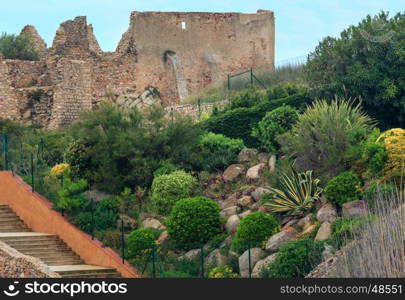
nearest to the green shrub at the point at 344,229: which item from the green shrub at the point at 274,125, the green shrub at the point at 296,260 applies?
the green shrub at the point at 296,260

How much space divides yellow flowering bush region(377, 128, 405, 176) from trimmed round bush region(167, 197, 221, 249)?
471 cm

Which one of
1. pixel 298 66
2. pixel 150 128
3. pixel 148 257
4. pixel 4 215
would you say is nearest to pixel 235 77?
pixel 298 66

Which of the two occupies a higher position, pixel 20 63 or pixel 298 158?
pixel 20 63

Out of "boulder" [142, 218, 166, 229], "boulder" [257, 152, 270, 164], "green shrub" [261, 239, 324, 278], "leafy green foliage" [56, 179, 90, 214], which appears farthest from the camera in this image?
"boulder" [257, 152, 270, 164]

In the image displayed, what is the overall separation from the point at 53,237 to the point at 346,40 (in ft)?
36.5

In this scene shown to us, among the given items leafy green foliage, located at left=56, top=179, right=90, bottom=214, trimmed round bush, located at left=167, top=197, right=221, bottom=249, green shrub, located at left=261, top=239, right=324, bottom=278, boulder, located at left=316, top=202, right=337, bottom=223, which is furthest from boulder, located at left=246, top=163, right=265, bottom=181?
green shrub, located at left=261, top=239, right=324, bottom=278

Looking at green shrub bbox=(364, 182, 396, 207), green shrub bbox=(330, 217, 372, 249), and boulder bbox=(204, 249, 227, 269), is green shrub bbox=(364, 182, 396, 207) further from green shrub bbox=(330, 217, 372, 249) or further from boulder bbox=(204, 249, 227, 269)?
boulder bbox=(204, 249, 227, 269)

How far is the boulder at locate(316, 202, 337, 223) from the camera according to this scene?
33184 mm

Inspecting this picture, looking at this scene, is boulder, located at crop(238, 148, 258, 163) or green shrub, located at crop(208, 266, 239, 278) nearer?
green shrub, located at crop(208, 266, 239, 278)

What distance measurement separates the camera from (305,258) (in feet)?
101

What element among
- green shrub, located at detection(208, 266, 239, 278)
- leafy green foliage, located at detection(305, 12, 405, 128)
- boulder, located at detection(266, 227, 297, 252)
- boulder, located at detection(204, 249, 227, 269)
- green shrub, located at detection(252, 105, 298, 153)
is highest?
leafy green foliage, located at detection(305, 12, 405, 128)

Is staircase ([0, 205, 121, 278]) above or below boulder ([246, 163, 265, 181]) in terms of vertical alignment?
below

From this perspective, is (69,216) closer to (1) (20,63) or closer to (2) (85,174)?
(2) (85,174)

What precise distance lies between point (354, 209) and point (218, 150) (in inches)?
321
